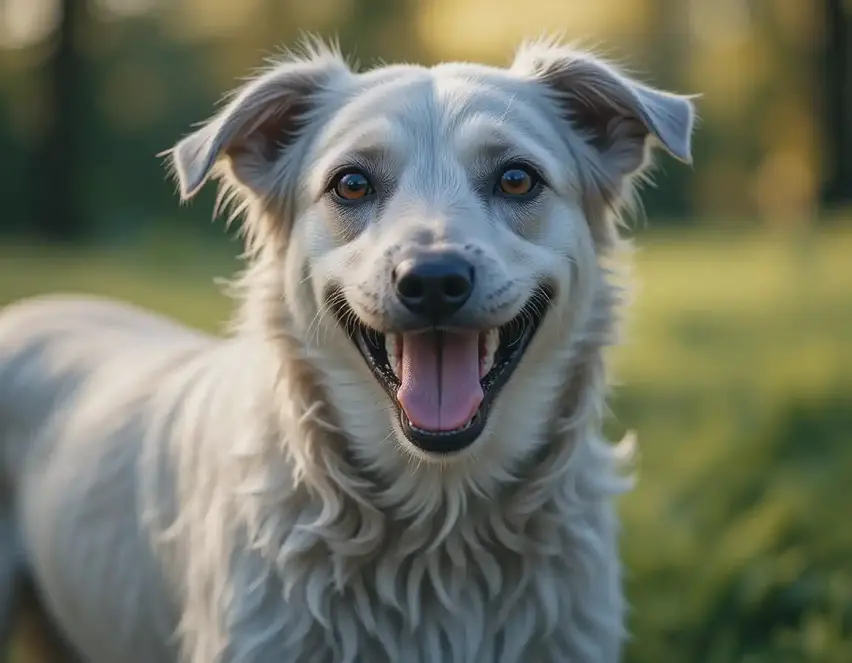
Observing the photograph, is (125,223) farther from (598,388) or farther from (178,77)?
(598,388)

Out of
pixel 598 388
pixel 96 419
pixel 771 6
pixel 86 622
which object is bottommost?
pixel 86 622

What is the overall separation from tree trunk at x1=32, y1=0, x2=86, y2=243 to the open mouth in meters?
23.3

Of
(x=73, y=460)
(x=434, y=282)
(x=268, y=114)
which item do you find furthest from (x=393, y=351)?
(x=73, y=460)

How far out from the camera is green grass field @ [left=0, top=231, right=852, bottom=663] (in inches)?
191

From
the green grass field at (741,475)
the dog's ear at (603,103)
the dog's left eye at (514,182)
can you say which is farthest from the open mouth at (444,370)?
the dog's ear at (603,103)

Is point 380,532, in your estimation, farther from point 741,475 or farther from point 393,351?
point 741,475

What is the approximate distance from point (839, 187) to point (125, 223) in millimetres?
16026

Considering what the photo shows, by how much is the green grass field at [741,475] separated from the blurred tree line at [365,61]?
11885 millimetres

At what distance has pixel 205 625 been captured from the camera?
3664mm

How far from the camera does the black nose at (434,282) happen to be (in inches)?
124

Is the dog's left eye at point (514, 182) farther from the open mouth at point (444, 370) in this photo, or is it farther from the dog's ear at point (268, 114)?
the dog's ear at point (268, 114)

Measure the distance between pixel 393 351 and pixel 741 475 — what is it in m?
3.33

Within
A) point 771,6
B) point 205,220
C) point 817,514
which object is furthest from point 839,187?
point 817,514

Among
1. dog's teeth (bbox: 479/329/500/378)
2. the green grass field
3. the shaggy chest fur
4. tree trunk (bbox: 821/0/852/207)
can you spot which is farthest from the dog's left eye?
tree trunk (bbox: 821/0/852/207)
